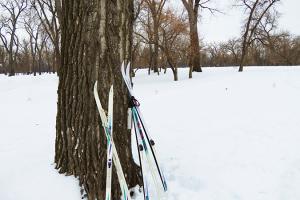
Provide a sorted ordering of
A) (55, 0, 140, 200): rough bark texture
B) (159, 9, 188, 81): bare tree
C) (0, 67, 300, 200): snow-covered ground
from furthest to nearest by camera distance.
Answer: (159, 9, 188, 81): bare tree, (0, 67, 300, 200): snow-covered ground, (55, 0, 140, 200): rough bark texture

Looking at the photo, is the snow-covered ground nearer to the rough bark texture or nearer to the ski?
the rough bark texture

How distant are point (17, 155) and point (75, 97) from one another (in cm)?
157

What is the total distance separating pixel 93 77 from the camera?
268 cm

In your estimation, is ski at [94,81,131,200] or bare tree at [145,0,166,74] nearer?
ski at [94,81,131,200]

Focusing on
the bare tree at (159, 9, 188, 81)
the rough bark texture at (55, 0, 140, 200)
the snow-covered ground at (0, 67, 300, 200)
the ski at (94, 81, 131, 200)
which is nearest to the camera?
the ski at (94, 81, 131, 200)

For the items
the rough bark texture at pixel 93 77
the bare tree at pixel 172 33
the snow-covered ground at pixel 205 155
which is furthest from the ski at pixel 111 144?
the bare tree at pixel 172 33

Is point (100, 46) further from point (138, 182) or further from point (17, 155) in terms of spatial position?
point (17, 155)

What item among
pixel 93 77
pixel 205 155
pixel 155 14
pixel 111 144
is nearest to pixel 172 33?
pixel 155 14

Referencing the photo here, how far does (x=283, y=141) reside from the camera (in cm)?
417

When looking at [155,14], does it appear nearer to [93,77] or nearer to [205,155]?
[205,155]

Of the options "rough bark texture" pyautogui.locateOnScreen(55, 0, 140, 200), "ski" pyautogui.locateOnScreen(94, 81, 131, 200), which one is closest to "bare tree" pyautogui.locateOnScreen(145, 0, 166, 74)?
"rough bark texture" pyautogui.locateOnScreen(55, 0, 140, 200)

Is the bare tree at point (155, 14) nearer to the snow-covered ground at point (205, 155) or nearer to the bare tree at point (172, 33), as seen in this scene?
the bare tree at point (172, 33)

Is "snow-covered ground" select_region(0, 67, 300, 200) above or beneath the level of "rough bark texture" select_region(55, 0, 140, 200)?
beneath

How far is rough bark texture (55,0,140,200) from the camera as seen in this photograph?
105 inches
